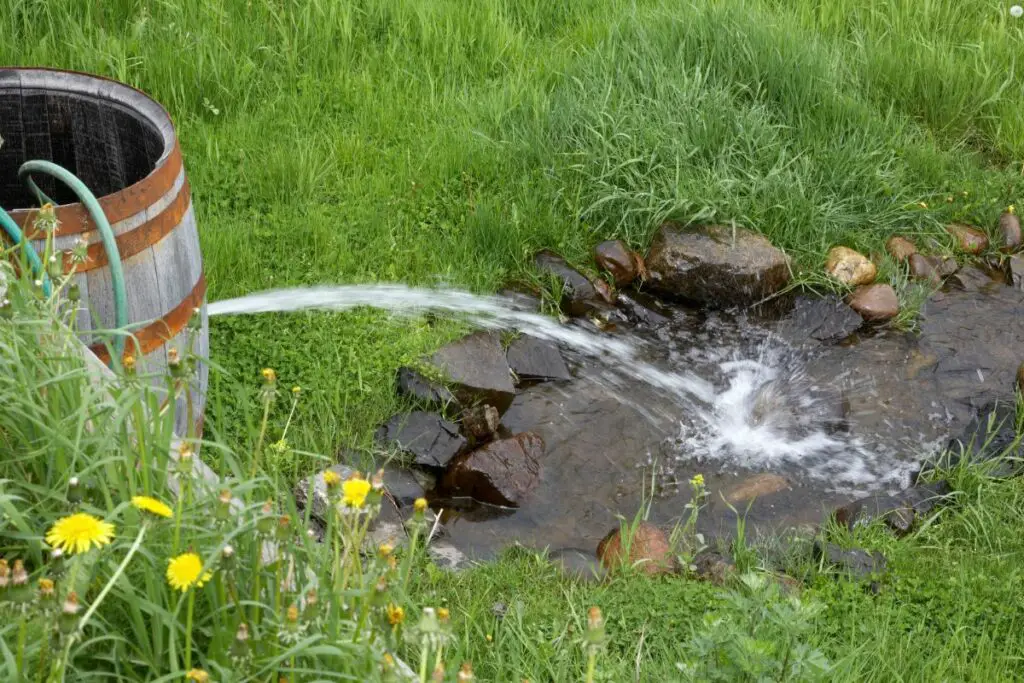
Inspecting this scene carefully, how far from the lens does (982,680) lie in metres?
2.92

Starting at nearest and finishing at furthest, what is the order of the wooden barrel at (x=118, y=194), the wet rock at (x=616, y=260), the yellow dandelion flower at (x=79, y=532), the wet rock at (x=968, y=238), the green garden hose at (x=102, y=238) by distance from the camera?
the yellow dandelion flower at (x=79, y=532), the green garden hose at (x=102, y=238), the wooden barrel at (x=118, y=194), the wet rock at (x=616, y=260), the wet rock at (x=968, y=238)

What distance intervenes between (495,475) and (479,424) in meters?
0.26

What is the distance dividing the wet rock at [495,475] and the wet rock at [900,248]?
2.01 m

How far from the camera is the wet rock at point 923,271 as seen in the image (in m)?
4.89

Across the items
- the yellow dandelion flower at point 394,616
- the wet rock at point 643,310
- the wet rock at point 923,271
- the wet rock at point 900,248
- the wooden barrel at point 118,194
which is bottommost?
the wet rock at point 643,310

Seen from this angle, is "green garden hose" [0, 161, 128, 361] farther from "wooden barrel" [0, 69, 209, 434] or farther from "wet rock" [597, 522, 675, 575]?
"wet rock" [597, 522, 675, 575]

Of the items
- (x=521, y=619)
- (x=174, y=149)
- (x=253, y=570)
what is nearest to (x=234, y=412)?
(x=174, y=149)

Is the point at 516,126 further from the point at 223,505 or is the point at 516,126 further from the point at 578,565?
the point at 223,505

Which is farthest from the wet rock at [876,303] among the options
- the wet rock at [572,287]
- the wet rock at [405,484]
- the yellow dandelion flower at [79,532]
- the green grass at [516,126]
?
the yellow dandelion flower at [79,532]

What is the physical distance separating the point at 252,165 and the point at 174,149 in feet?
5.25


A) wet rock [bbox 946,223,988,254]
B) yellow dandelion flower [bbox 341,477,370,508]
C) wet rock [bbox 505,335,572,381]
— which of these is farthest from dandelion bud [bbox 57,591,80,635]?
wet rock [bbox 946,223,988,254]

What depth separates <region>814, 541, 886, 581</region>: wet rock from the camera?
3.34m

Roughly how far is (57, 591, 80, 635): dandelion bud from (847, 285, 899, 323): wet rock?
3.89 metres

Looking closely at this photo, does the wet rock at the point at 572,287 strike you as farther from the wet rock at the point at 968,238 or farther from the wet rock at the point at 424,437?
the wet rock at the point at 968,238
